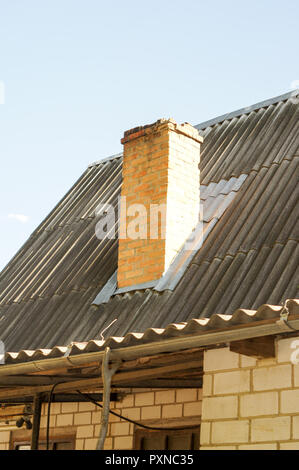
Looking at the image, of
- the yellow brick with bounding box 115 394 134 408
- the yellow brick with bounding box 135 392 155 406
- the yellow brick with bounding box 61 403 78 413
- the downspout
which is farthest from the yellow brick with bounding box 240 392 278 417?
the yellow brick with bounding box 61 403 78 413

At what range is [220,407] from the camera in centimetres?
648

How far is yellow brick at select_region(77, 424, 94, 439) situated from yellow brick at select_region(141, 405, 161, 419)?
87cm

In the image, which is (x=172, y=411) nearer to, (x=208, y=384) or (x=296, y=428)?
(x=208, y=384)

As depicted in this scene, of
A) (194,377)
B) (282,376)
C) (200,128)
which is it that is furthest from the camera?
(200,128)

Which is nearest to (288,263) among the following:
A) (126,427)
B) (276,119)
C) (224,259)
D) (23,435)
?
(224,259)

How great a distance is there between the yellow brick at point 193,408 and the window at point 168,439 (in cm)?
17

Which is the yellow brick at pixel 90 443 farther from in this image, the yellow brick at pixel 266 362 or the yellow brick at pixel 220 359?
the yellow brick at pixel 266 362

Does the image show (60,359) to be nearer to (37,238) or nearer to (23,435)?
(23,435)

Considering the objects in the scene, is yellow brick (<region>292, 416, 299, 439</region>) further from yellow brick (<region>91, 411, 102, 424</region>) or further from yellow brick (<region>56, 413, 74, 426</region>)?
yellow brick (<region>56, 413, 74, 426</region>)

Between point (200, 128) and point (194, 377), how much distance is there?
4.99m

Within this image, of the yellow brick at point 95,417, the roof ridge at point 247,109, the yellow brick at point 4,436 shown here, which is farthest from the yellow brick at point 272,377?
the roof ridge at point 247,109

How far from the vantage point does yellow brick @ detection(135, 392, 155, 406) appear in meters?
8.52

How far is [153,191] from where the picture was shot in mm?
9125

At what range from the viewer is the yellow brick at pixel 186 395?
8.07 m
